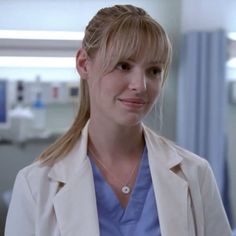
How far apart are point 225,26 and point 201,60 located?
0.94 ft

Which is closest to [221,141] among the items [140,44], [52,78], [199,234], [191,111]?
[191,111]

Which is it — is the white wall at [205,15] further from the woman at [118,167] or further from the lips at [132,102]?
the lips at [132,102]

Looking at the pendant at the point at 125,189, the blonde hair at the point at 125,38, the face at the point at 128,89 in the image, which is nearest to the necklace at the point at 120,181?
the pendant at the point at 125,189

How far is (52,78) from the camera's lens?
8.63ft

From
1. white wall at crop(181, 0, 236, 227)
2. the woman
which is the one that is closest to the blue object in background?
white wall at crop(181, 0, 236, 227)

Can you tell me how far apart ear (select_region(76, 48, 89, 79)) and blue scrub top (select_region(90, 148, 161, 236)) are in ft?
0.77

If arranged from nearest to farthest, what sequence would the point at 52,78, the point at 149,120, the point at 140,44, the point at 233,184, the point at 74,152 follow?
the point at 140,44 → the point at 74,152 → the point at 149,120 → the point at 52,78 → the point at 233,184

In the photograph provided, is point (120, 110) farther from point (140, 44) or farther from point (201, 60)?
point (201, 60)

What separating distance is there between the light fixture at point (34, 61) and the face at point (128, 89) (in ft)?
5.36

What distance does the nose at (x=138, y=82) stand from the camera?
0.95m

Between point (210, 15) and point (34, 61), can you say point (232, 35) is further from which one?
point (34, 61)

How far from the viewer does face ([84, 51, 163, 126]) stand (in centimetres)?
96

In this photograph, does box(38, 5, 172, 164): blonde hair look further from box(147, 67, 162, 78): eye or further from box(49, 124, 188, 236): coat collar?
box(49, 124, 188, 236): coat collar

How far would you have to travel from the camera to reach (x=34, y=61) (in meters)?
2.59
